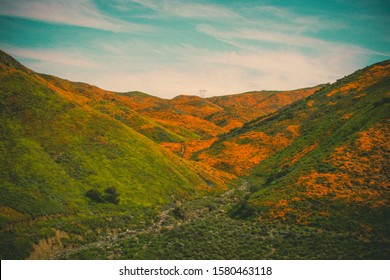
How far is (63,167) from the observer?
160 ft

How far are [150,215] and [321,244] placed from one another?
81.5ft

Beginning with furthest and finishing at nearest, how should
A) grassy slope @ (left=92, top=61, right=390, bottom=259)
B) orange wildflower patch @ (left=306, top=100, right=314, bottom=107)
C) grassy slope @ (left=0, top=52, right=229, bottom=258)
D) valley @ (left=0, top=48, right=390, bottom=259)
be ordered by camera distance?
orange wildflower patch @ (left=306, top=100, right=314, bottom=107)
grassy slope @ (left=0, top=52, right=229, bottom=258)
valley @ (left=0, top=48, right=390, bottom=259)
grassy slope @ (left=92, top=61, right=390, bottom=259)

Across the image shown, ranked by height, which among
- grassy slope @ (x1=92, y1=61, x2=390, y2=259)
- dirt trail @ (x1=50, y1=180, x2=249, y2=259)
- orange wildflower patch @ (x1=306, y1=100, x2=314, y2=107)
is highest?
orange wildflower patch @ (x1=306, y1=100, x2=314, y2=107)

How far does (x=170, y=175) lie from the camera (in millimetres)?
61750

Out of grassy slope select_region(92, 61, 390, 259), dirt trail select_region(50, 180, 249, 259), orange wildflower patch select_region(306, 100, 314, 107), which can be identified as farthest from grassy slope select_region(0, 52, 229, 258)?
orange wildflower patch select_region(306, 100, 314, 107)

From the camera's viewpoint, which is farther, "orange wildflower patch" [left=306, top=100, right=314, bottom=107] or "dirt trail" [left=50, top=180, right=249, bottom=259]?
"orange wildflower patch" [left=306, top=100, right=314, bottom=107]

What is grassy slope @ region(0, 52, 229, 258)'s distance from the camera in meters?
36.2

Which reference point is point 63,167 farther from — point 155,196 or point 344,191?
point 344,191

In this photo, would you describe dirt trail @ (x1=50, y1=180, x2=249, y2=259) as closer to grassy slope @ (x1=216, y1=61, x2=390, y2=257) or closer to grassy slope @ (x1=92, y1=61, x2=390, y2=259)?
grassy slope @ (x1=92, y1=61, x2=390, y2=259)

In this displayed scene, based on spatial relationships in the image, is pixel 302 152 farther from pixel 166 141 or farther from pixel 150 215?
pixel 166 141

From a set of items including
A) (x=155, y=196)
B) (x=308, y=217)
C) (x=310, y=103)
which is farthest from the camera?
(x=310, y=103)

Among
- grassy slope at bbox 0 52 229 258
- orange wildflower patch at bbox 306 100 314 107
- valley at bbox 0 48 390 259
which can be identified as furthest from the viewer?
orange wildflower patch at bbox 306 100 314 107

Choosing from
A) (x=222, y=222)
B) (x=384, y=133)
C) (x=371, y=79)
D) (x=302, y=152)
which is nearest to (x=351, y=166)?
(x=384, y=133)

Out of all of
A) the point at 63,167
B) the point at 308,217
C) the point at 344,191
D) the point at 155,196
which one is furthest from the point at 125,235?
the point at 344,191
